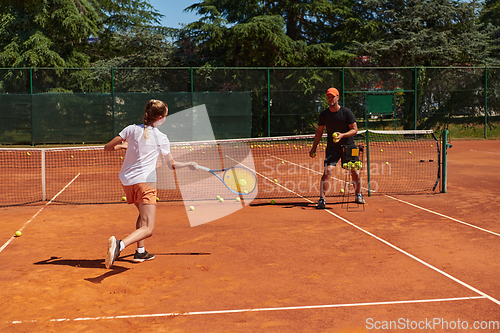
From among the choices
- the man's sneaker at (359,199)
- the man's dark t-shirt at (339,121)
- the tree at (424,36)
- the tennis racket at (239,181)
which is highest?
the tree at (424,36)

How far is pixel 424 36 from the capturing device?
24.3m

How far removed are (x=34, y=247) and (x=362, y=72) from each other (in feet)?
57.7

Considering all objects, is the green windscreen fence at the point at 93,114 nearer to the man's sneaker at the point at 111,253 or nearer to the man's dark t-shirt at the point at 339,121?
the man's dark t-shirt at the point at 339,121

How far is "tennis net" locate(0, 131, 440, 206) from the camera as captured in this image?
866 cm

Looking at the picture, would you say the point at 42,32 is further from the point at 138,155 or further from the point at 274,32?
the point at 138,155

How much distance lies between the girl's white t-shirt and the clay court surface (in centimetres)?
86

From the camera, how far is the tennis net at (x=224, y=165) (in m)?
8.66

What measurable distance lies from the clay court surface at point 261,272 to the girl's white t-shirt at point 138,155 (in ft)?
2.84

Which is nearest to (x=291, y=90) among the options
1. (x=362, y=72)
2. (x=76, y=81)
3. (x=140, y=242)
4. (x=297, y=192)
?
(x=362, y=72)

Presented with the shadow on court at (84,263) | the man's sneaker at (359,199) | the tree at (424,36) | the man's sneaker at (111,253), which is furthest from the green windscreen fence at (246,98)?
the man's sneaker at (111,253)

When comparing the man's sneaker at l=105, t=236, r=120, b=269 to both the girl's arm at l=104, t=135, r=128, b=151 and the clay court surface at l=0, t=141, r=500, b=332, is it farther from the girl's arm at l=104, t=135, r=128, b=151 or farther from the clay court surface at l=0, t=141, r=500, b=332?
the girl's arm at l=104, t=135, r=128, b=151

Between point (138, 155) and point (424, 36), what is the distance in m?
23.0

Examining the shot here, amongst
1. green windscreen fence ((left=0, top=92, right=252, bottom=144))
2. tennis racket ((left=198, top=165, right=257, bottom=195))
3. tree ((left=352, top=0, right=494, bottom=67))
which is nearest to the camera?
tennis racket ((left=198, top=165, right=257, bottom=195))

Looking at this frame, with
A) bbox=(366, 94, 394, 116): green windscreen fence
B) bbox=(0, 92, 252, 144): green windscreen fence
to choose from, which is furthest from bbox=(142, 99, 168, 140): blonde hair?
bbox=(366, 94, 394, 116): green windscreen fence
